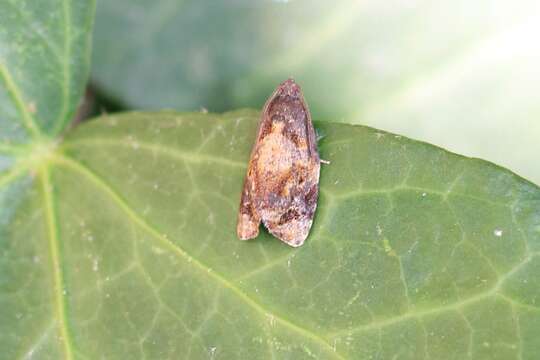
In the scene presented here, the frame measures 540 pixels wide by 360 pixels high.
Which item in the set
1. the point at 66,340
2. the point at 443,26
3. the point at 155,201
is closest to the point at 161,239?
the point at 155,201

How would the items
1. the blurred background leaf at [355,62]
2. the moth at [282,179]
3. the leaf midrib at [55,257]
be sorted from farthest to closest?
the blurred background leaf at [355,62]
the leaf midrib at [55,257]
the moth at [282,179]

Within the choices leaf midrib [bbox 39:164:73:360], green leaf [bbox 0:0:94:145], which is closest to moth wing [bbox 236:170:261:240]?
leaf midrib [bbox 39:164:73:360]

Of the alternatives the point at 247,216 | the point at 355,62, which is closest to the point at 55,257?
the point at 247,216

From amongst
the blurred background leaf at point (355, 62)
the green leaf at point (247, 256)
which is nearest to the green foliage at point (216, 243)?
the green leaf at point (247, 256)

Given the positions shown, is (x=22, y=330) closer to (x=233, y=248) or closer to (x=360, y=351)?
(x=233, y=248)

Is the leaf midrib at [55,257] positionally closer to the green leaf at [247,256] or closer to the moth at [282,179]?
the green leaf at [247,256]
